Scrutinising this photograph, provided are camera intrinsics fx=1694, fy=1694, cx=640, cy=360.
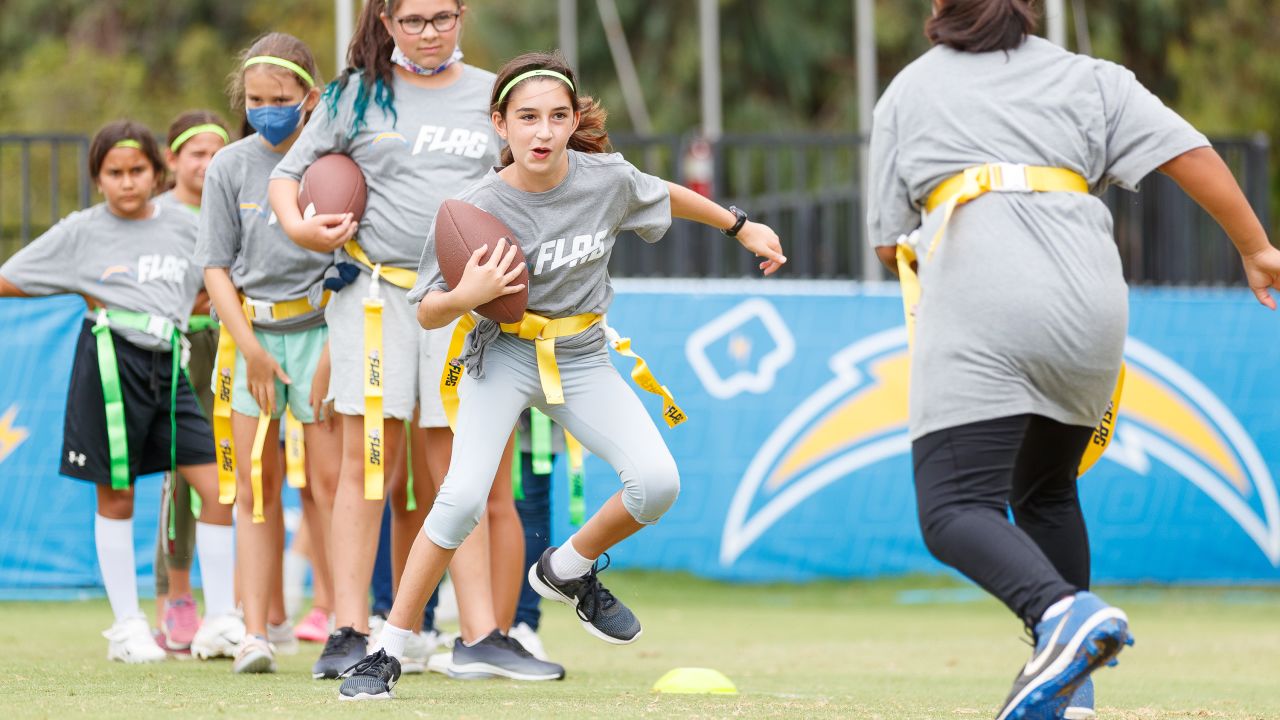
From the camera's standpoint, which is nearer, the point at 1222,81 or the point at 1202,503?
the point at 1202,503

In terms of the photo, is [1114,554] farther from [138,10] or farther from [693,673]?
[138,10]

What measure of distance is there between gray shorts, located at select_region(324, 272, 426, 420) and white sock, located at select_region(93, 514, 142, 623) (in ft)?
4.98

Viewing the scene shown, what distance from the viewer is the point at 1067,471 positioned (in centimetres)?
428

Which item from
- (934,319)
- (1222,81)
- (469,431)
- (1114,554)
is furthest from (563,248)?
(1222,81)

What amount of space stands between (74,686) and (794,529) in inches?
230

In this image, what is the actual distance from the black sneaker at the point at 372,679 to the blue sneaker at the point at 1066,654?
Result: 1.72m

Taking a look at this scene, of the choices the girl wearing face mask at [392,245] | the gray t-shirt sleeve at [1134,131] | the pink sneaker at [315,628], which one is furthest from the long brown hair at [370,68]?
the pink sneaker at [315,628]

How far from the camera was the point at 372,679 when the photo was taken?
451 cm

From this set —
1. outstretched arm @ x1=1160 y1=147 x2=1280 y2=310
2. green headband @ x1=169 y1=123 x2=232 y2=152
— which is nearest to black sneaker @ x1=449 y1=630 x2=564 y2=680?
outstretched arm @ x1=1160 y1=147 x2=1280 y2=310

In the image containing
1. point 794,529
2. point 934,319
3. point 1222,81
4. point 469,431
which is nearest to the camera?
point 934,319

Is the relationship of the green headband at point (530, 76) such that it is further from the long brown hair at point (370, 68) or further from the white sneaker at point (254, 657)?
the white sneaker at point (254, 657)

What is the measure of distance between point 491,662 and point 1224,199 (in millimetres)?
2669

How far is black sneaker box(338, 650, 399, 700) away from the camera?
4473 mm

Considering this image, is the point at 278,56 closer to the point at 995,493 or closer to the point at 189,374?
the point at 189,374
